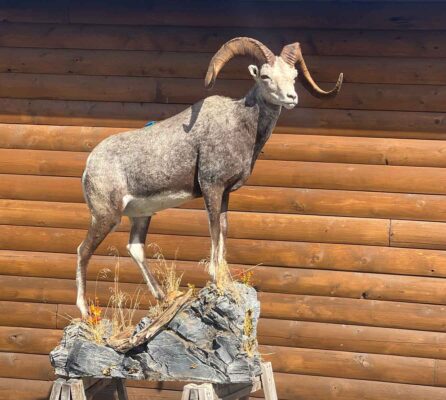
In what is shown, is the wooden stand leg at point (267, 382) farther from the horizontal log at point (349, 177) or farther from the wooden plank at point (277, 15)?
the wooden plank at point (277, 15)

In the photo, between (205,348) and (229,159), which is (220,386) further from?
(229,159)

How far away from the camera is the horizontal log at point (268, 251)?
8.98m

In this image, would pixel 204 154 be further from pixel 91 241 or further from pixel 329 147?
pixel 329 147

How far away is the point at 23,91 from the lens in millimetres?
9641

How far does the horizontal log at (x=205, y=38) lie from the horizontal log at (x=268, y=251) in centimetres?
161

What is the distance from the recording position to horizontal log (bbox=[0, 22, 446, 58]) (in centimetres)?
898

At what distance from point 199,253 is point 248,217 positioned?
52 centimetres

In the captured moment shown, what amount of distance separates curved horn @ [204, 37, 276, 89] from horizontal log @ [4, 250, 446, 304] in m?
2.13

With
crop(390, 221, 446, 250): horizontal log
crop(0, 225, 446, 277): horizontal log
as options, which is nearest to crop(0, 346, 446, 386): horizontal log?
crop(0, 225, 446, 277): horizontal log

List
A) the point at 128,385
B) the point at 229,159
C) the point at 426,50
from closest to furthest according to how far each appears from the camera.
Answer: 1. the point at 229,159
2. the point at 426,50
3. the point at 128,385

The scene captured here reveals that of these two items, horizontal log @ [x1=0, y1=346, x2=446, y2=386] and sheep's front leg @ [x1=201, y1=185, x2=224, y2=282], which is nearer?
sheep's front leg @ [x1=201, y1=185, x2=224, y2=282]

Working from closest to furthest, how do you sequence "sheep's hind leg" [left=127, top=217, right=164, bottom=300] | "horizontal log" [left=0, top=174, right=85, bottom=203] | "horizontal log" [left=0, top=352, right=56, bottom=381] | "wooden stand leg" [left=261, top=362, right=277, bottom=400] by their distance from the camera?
1. "sheep's hind leg" [left=127, top=217, right=164, bottom=300]
2. "wooden stand leg" [left=261, top=362, right=277, bottom=400]
3. "horizontal log" [left=0, top=174, right=85, bottom=203]
4. "horizontal log" [left=0, top=352, right=56, bottom=381]

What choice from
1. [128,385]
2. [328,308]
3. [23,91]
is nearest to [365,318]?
[328,308]

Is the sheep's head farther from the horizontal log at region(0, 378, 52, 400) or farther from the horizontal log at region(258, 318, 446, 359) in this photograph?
the horizontal log at region(0, 378, 52, 400)
